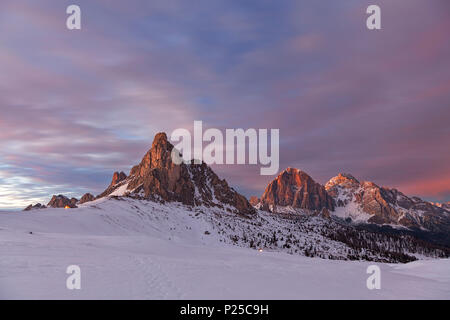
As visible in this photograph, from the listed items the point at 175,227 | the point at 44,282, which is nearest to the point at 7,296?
the point at 44,282

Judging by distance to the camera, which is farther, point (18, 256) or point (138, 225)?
point (138, 225)

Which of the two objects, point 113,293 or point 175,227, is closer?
point 113,293

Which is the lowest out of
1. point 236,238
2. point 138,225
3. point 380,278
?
point 236,238

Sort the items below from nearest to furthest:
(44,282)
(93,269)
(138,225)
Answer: (44,282) < (93,269) < (138,225)

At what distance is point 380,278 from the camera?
24.1 metres

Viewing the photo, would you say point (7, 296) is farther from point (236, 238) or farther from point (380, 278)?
point (236, 238)

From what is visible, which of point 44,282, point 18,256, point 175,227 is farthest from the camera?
point 175,227

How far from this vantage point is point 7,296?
13461mm
